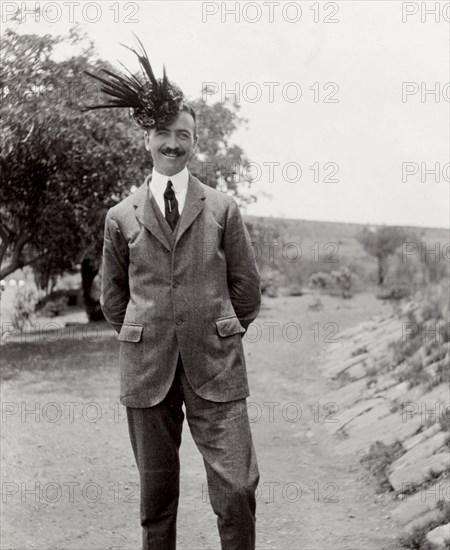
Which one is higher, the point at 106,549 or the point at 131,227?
the point at 131,227

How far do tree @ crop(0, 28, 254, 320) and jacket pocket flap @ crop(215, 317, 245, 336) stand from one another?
29.1ft

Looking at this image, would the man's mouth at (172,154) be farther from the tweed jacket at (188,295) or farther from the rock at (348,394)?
the rock at (348,394)

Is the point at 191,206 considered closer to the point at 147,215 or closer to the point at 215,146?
the point at 147,215

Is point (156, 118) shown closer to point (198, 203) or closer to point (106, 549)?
point (198, 203)

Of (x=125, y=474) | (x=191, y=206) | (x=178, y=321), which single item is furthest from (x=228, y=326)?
(x=125, y=474)

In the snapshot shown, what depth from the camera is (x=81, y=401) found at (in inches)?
357

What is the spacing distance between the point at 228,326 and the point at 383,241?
25.6 metres

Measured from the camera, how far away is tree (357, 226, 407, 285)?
2798cm

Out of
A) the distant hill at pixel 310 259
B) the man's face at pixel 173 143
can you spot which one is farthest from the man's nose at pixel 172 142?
the distant hill at pixel 310 259

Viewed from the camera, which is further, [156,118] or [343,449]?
[343,449]

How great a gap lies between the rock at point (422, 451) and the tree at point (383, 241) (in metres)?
22.0

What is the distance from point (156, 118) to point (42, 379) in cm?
776

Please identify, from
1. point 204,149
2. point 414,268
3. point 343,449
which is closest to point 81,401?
point 343,449

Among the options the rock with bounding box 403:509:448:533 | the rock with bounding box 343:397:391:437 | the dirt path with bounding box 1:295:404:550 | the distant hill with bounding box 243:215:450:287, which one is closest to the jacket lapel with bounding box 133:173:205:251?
the dirt path with bounding box 1:295:404:550
